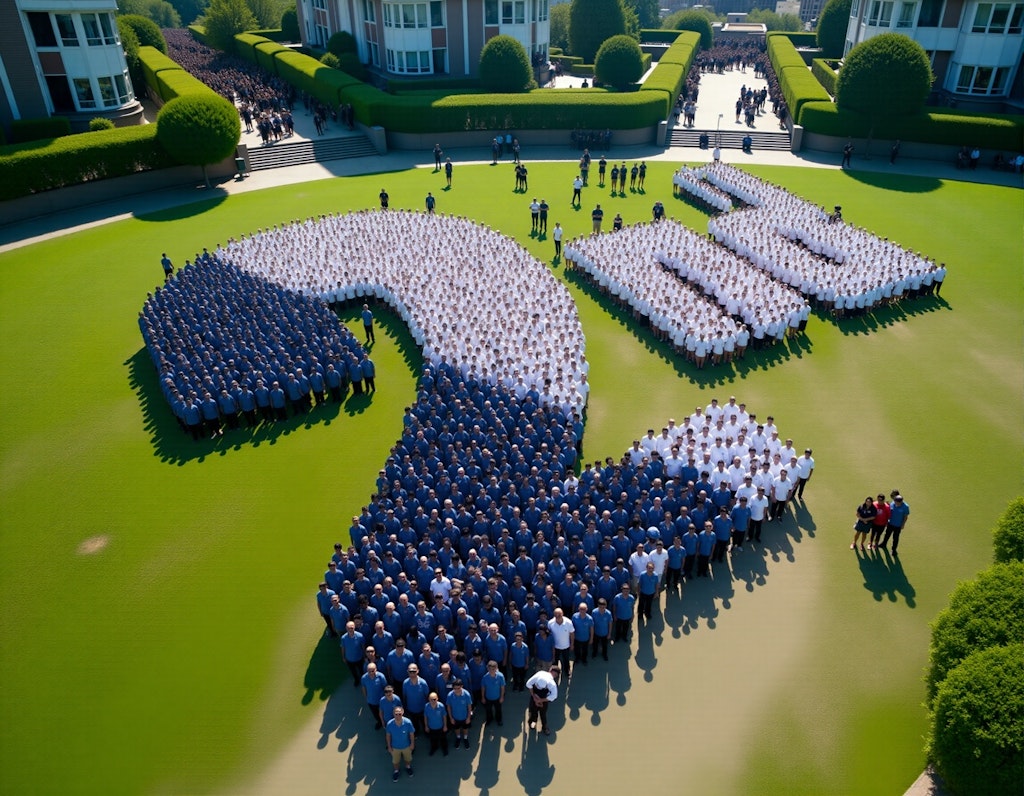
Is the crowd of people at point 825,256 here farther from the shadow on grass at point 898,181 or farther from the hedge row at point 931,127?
the hedge row at point 931,127

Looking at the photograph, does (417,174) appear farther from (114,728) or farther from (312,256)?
(114,728)

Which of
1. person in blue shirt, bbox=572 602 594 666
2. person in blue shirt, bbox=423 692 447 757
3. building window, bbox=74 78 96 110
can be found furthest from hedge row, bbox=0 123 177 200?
person in blue shirt, bbox=572 602 594 666

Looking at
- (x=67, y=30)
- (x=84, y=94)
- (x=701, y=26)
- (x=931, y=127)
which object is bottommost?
(x=931, y=127)

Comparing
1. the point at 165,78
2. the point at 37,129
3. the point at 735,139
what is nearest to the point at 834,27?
the point at 735,139

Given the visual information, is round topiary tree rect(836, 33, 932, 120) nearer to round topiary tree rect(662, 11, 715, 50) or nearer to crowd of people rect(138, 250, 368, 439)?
crowd of people rect(138, 250, 368, 439)

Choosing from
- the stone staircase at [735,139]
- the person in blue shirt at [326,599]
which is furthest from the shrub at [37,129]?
the person in blue shirt at [326,599]

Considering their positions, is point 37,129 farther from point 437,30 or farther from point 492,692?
point 492,692
